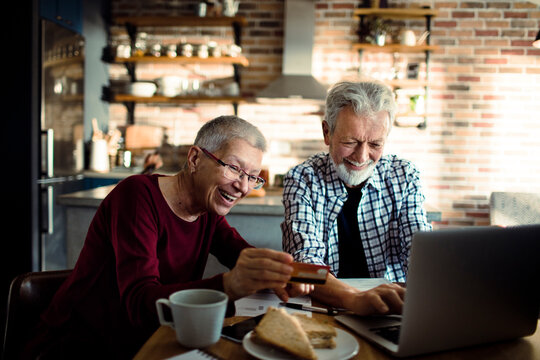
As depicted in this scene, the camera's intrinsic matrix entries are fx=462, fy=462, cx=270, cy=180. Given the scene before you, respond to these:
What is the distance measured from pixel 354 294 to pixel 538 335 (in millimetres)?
389

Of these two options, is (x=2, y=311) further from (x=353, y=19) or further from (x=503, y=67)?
(x=503, y=67)

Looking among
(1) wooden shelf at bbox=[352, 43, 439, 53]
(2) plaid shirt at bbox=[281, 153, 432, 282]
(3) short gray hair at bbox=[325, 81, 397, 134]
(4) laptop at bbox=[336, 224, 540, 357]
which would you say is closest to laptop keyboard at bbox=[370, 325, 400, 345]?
(4) laptop at bbox=[336, 224, 540, 357]

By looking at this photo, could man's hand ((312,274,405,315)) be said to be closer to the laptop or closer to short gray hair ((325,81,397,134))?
the laptop

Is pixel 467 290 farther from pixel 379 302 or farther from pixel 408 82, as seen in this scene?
pixel 408 82

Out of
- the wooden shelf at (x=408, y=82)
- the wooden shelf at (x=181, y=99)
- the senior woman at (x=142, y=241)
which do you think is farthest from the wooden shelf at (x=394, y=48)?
the senior woman at (x=142, y=241)

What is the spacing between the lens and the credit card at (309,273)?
0.85 metres

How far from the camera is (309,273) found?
2.85 feet

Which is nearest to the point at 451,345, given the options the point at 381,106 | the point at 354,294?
the point at 354,294

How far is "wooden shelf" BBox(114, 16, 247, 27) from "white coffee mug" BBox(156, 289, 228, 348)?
149 inches

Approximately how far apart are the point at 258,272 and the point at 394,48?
3.69m

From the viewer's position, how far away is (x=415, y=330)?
80 centimetres

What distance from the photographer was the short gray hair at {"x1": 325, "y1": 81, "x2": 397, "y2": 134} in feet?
5.30

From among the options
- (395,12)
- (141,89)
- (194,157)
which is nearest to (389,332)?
(194,157)

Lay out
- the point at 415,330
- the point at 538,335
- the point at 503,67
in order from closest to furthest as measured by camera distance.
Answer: the point at 415,330 → the point at 538,335 → the point at 503,67
